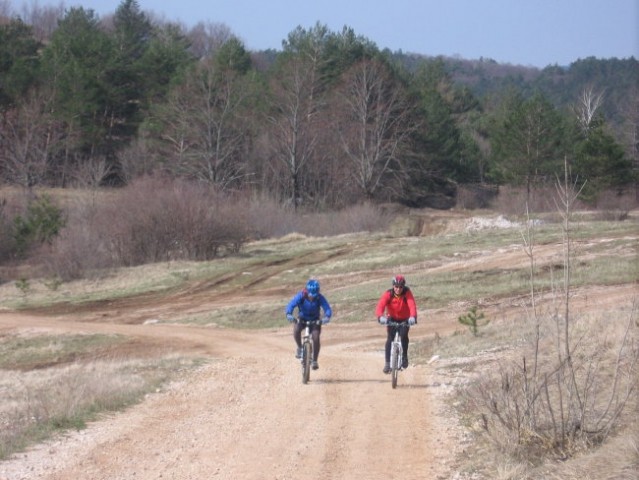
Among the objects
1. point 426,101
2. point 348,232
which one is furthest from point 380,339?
point 426,101

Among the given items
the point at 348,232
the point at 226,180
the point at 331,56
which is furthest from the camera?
the point at 331,56

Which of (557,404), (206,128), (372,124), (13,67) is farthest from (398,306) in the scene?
(13,67)

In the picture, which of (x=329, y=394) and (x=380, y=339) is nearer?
(x=329, y=394)

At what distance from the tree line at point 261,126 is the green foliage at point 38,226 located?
15.9 metres

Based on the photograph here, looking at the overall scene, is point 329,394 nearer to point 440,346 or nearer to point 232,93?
point 440,346

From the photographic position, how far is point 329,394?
1393 cm

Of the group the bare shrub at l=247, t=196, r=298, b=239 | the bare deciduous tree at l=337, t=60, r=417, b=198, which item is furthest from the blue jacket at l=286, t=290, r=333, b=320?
the bare deciduous tree at l=337, t=60, r=417, b=198

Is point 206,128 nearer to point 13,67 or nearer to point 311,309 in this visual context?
point 13,67

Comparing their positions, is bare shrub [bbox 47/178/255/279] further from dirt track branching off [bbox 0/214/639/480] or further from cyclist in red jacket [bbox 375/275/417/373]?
cyclist in red jacket [bbox 375/275/417/373]

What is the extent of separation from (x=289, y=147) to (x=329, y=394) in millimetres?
60539

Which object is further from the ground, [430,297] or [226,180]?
[226,180]

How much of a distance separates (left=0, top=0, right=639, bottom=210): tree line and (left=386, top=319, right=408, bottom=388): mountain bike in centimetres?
5316

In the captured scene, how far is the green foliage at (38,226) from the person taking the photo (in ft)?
162

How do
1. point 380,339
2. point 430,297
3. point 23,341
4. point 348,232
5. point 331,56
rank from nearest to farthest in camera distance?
point 380,339 < point 23,341 < point 430,297 < point 348,232 < point 331,56
